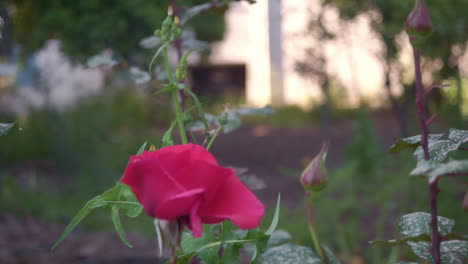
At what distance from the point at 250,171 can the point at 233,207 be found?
3.40 metres

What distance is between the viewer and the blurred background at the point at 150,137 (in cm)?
196

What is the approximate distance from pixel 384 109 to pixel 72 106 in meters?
3.73

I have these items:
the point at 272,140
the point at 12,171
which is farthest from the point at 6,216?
the point at 272,140

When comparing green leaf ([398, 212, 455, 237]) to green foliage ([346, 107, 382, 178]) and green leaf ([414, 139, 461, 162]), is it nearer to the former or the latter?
green leaf ([414, 139, 461, 162])

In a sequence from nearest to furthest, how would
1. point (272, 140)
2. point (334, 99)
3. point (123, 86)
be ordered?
point (272, 140) < point (123, 86) < point (334, 99)

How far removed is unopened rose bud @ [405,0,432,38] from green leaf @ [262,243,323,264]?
306mm

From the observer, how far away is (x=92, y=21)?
2.10m

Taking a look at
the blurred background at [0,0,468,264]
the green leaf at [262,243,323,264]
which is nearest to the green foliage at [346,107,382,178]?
the blurred background at [0,0,468,264]

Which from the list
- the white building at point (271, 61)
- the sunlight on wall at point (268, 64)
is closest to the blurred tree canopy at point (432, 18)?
the sunlight on wall at point (268, 64)

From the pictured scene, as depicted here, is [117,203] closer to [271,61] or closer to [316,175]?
[316,175]

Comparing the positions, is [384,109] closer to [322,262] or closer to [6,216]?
[6,216]

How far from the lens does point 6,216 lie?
7.57ft

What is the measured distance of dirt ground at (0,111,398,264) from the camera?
1.74m

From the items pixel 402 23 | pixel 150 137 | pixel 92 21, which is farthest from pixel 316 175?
pixel 150 137
